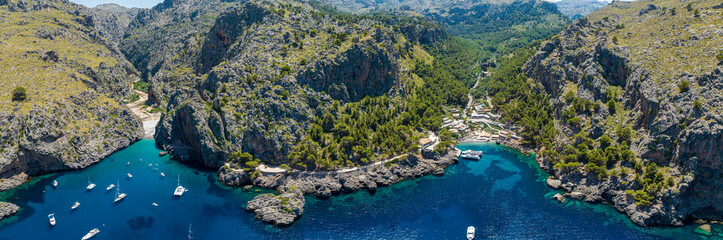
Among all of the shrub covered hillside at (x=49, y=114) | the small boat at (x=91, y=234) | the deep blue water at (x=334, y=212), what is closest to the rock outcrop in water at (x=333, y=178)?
the deep blue water at (x=334, y=212)

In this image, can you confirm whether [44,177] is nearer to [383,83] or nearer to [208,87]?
[208,87]

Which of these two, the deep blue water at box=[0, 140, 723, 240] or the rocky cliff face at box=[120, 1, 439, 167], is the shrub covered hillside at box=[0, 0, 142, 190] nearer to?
the deep blue water at box=[0, 140, 723, 240]

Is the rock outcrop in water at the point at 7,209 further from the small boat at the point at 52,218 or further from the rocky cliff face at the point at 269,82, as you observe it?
the rocky cliff face at the point at 269,82

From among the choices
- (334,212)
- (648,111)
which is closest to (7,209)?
(334,212)

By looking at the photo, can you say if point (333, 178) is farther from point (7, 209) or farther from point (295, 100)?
point (7, 209)

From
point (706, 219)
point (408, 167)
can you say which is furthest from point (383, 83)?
point (706, 219)

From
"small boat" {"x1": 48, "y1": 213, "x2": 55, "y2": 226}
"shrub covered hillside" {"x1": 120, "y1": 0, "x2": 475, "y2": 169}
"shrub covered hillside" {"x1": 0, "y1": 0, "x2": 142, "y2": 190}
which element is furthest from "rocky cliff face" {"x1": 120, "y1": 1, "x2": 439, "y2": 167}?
"small boat" {"x1": 48, "y1": 213, "x2": 55, "y2": 226}
